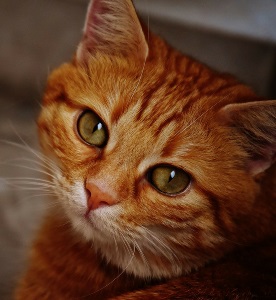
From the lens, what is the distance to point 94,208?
1050mm

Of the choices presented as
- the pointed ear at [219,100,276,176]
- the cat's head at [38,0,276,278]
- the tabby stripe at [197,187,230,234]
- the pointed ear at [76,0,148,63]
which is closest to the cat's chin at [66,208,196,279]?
the cat's head at [38,0,276,278]

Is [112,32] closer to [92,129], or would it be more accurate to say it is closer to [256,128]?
[92,129]

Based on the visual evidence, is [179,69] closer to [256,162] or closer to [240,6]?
[256,162]

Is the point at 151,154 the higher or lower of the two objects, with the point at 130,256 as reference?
higher

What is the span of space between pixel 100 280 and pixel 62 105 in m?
0.39

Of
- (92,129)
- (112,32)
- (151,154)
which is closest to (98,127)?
(92,129)

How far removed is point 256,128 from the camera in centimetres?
109

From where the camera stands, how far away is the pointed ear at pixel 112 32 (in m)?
1.17

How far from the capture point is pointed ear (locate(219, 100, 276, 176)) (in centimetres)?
105

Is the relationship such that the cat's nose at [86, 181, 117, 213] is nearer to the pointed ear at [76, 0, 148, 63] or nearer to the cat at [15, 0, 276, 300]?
the cat at [15, 0, 276, 300]

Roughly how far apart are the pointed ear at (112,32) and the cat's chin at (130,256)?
37cm

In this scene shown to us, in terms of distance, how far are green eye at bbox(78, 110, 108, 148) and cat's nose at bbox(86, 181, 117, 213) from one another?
11cm

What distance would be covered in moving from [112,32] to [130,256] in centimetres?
48

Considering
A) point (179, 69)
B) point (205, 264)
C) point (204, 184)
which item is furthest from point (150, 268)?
point (179, 69)
